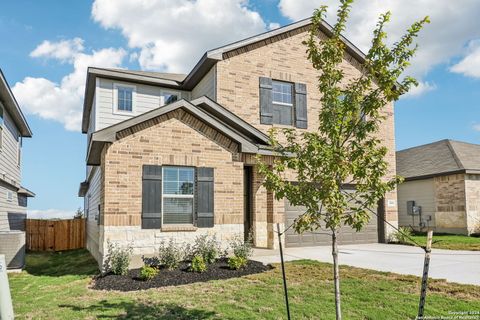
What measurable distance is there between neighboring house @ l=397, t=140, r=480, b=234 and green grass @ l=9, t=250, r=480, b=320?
14.8 m

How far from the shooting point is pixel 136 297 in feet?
24.9

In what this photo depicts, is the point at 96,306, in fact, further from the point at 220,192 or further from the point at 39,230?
the point at 39,230

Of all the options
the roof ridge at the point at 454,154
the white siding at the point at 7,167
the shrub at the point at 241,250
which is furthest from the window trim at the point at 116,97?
the roof ridge at the point at 454,154

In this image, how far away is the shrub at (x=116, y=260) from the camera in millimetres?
9414

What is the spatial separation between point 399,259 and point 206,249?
19.2ft

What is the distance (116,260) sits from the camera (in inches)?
372

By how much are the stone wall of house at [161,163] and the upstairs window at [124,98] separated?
5.46 m

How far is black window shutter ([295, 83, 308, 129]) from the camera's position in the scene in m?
15.5

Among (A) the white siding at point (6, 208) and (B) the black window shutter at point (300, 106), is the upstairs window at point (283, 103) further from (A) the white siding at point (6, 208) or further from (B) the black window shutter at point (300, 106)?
(A) the white siding at point (6, 208)

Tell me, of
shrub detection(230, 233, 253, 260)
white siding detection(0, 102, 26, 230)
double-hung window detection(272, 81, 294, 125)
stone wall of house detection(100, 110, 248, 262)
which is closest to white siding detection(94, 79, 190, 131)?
white siding detection(0, 102, 26, 230)

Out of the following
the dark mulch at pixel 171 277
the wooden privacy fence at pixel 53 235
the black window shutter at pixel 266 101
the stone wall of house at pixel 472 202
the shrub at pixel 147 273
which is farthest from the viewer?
the stone wall of house at pixel 472 202

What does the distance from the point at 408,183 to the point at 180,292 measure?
21241 mm

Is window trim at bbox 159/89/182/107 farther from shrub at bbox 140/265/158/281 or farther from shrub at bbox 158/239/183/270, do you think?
shrub at bbox 140/265/158/281

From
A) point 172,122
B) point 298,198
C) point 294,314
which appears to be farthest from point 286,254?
point 298,198
